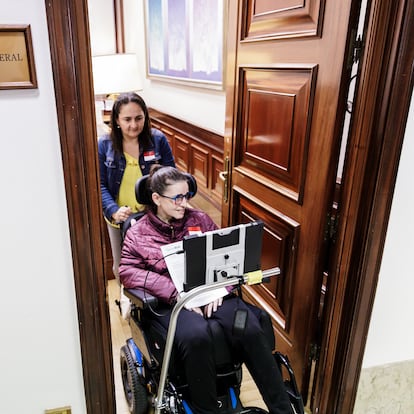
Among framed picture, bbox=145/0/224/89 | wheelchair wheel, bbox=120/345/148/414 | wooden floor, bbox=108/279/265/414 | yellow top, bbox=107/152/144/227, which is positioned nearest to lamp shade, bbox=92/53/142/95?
framed picture, bbox=145/0/224/89

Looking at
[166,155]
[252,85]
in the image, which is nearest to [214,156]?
[166,155]

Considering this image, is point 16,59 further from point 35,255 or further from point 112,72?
point 112,72

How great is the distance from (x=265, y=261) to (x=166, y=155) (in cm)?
78

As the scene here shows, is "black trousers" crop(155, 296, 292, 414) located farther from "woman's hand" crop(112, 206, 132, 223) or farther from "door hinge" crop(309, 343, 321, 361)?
"woman's hand" crop(112, 206, 132, 223)

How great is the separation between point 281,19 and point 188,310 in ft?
3.79

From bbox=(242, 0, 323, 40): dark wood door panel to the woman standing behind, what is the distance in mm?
639

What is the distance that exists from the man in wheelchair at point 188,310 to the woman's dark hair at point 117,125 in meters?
0.36

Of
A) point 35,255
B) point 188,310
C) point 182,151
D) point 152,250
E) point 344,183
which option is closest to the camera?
point 35,255

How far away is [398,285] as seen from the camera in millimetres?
1497

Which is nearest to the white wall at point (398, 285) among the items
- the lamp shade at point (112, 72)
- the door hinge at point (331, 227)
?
the door hinge at point (331, 227)

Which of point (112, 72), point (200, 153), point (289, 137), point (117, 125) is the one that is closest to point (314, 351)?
point (289, 137)

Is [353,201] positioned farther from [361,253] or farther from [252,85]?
[252,85]

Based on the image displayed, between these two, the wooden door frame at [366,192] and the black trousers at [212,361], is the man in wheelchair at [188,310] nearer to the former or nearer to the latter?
the black trousers at [212,361]

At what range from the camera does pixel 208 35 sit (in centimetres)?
271
